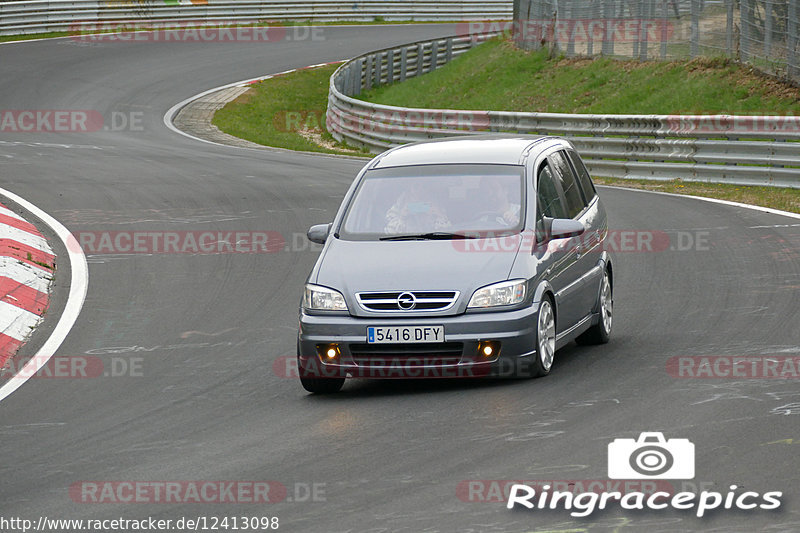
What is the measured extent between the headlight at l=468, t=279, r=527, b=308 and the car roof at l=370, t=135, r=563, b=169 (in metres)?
1.43

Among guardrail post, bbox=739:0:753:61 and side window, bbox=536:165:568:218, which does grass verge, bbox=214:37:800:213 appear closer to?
guardrail post, bbox=739:0:753:61

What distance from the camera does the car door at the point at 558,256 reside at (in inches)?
370

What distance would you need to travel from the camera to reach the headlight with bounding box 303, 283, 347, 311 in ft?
29.1

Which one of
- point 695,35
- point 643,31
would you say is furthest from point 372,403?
point 643,31

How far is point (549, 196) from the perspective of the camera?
1002 centimetres

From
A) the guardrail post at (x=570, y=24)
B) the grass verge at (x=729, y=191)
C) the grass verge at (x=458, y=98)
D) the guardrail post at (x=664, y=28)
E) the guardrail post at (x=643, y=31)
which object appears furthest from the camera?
the guardrail post at (x=570, y=24)

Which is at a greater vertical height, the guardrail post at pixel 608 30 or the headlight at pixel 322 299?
the headlight at pixel 322 299

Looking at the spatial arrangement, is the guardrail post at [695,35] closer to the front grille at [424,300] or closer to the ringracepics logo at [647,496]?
the front grille at [424,300]

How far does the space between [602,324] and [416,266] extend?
2.18 metres

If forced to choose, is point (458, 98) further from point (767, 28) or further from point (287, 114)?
point (767, 28)

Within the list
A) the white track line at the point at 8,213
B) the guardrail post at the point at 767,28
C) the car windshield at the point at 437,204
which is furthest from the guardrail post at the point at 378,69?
the car windshield at the point at 437,204

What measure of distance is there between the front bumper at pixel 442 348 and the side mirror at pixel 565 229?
0.81m

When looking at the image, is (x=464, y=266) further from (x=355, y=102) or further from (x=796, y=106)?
(x=355, y=102)

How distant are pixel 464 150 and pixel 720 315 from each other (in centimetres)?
262
